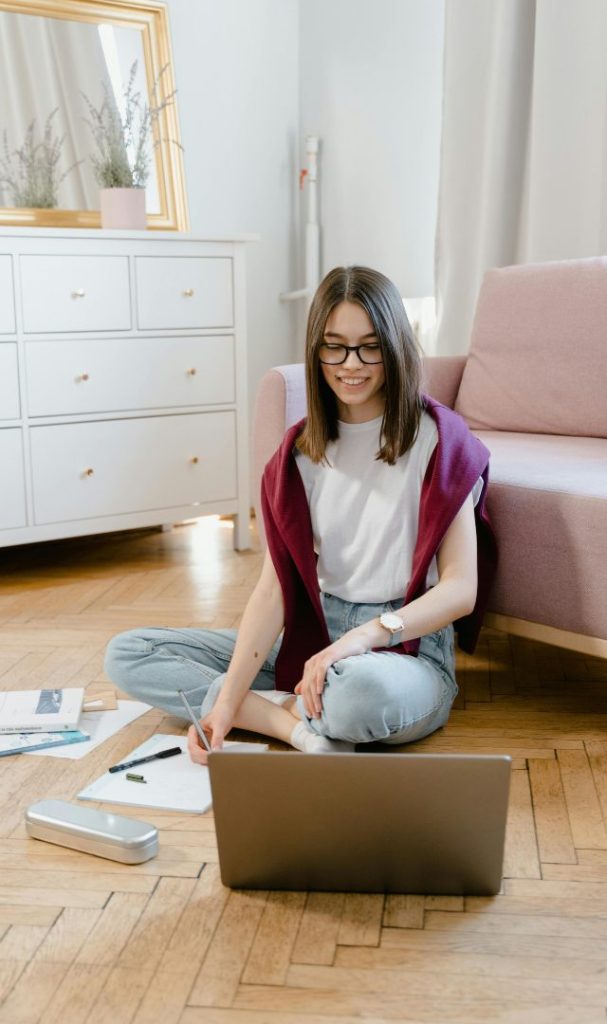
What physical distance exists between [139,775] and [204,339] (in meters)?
1.78

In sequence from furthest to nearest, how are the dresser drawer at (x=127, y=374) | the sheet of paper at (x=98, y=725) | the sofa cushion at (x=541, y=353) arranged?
the dresser drawer at (x=127, y=374)
the sofa cushion at (x=541, y=353)
the sheet of paper at (x=98, y=725)

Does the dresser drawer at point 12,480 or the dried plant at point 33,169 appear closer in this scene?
the dresser drawer at point 12,480

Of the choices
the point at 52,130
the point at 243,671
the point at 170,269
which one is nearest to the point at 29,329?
the point at 170,269

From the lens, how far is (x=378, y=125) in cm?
371

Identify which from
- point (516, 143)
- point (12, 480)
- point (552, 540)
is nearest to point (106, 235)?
point (12, 480)

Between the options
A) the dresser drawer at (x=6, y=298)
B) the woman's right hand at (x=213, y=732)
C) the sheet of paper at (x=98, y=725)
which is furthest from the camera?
the dresser drawer at (x=6, y=298)

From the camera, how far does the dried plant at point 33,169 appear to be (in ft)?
10.7

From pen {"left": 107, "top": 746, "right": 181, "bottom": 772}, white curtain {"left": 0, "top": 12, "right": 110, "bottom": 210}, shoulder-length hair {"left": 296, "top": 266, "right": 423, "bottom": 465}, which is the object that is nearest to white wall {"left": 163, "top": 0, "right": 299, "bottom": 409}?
white curtain {"left": 0, "top": 12, "right": 110, "bottom": 210}

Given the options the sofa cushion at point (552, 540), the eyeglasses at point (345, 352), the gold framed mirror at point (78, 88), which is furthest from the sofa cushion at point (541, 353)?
the gold framed mirror at point (78, 88)

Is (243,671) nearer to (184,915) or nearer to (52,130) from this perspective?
(184,915)

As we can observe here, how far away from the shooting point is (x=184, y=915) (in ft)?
4.62

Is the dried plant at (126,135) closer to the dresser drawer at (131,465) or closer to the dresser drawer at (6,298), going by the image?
the dresser drawer at (6,298)

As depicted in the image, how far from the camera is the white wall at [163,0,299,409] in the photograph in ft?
12.4

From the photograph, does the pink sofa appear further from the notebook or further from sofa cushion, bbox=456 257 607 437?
the notebook
